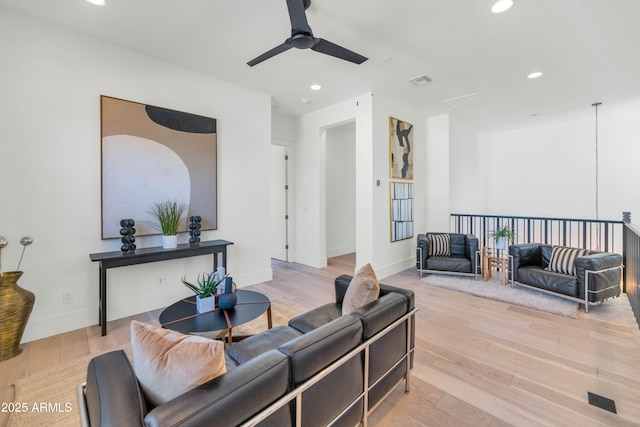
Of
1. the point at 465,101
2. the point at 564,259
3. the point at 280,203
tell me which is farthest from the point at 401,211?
the point at 280,203

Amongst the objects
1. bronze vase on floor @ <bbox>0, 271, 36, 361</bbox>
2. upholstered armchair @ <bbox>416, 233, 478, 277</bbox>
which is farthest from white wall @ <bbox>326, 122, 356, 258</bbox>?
bronze vase on floor @ <bbox>0, 271, 36, 361</bbox>

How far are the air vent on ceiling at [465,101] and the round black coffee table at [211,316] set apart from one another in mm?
4552

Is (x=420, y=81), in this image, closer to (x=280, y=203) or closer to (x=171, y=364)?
(x=280, y=203)

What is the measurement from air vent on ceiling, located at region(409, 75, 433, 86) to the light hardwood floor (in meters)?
3.12

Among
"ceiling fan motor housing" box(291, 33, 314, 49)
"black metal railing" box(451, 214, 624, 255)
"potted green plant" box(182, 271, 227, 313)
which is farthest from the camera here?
"black metal railing" box(451, 214, 624, 255)

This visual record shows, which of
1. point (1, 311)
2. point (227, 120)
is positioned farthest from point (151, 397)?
point (227, 120)

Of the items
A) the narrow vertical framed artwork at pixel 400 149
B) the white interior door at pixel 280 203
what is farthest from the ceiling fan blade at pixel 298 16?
the white interior door at pixel 280 203

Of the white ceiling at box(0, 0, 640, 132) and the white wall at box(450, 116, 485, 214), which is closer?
the white ceiling at box(0, 0, 640, 132)

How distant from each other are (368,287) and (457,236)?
12.6ft

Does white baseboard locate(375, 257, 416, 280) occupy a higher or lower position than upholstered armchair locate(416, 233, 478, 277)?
lower

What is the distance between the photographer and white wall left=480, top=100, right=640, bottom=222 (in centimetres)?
570

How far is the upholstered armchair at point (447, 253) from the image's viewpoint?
4668 millimetres

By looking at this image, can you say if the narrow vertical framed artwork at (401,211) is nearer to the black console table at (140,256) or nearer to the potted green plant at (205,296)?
the black console table at (140,256)

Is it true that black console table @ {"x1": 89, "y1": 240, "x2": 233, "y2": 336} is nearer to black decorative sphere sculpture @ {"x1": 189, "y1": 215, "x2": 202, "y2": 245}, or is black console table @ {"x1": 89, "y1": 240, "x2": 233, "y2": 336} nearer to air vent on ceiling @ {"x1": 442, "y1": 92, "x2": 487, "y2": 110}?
black decorative sphere sculpture @ {"x1": 189, "y1": 215, "x2": 202, "y2": 245}
